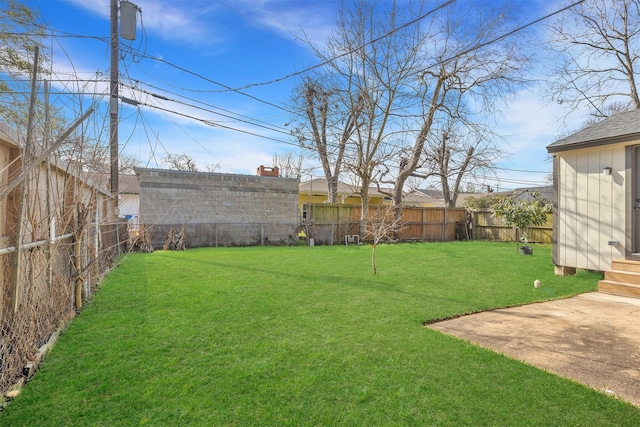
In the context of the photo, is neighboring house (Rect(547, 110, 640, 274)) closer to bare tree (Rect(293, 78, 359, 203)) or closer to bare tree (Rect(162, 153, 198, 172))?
bare tree (Rect(293, 78, 359, 203))

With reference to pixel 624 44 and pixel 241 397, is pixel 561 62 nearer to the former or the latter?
pixel 624 44

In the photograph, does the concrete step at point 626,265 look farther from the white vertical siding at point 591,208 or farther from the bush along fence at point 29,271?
the bush along fence at point 29,271

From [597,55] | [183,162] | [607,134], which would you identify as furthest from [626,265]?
[183,162]

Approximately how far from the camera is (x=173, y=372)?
2.65m

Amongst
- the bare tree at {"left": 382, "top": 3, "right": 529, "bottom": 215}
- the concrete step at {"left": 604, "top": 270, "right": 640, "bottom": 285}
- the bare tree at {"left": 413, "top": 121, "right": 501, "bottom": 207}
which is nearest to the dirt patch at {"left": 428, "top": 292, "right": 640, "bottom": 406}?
the concrete step at {"left": 604, "top": 270, "right": 640, "bottom": 285}

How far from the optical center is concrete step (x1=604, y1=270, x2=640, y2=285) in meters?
5.61

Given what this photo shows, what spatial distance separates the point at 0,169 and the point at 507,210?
1290 cm

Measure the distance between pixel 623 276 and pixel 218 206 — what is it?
38.1ft

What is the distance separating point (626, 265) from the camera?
5.90 metres

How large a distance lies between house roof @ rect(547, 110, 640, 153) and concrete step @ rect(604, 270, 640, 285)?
2.29 m

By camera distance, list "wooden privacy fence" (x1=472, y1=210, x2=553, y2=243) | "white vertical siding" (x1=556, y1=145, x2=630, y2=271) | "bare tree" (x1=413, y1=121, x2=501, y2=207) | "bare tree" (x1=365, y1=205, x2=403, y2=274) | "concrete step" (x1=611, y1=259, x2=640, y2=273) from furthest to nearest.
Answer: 1. "bare tree" (x1=413, y1=121, x2=501, y2=207)
2. "wooden privacy fence" (x1=472, y1=210, x2=553, y2=243)
3. "bare tree" (x1=365, y1=205, x2=403, y2=274)
4. "white vertical siding" (x1=556, y1=145, x2=630, y2=271)
5. "concrete step" (x1=611, y1=259, x2=640, y2=273)

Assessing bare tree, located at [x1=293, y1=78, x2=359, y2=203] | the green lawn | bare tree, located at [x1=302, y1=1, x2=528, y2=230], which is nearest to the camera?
the green lawn

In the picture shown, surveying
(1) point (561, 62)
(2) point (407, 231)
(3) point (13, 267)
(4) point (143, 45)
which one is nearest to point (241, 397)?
(3) point (13, 267)

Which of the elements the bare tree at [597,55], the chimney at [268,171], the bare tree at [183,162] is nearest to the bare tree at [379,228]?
the chimney at [268,171]
